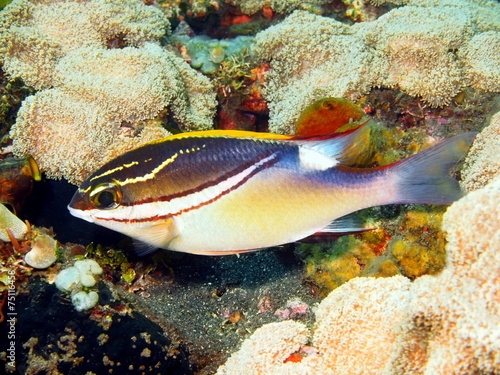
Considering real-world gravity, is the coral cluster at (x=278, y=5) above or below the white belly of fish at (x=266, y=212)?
above

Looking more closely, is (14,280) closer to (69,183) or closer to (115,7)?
(69,183)

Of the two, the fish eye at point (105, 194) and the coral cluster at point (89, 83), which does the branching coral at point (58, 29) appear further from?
the fish eye at point (105, 194)

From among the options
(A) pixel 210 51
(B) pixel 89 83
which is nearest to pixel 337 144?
(B) pixel 89 83

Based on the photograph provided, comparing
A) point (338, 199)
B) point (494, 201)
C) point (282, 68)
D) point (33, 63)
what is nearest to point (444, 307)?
point (494, 201)

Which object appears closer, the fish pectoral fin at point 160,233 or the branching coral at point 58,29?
the fish pectoral fin at point 160,233

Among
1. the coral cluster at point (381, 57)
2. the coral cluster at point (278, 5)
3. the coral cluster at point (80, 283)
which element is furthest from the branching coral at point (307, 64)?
the coral cluster at point (80, 283)

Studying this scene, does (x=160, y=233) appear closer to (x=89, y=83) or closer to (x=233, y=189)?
(x=233, y=189)

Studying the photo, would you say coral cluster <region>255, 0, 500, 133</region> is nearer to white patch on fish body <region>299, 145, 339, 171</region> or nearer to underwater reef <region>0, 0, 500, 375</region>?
underwater reef <region>0, 0, 500, 375</region>

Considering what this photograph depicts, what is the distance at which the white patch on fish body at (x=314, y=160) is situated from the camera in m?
2.12

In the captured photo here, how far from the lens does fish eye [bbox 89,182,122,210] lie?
2.15 metres

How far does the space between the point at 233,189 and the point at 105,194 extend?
78 cm

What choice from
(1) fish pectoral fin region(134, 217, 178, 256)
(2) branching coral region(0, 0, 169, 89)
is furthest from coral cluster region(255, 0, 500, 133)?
(1) fish pectoral fin region(134, 217, 178, 256)

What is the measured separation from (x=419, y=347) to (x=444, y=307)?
0.28 meters

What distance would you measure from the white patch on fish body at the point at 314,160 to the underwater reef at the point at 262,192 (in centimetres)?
71
